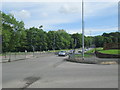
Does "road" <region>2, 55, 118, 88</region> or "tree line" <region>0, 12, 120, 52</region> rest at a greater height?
"tree line" <region>0, 12, 120, 52</region>

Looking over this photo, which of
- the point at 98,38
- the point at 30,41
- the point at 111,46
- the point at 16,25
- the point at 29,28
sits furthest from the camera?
the point at 98,38

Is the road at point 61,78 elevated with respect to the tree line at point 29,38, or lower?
lower

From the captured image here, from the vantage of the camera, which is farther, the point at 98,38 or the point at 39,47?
the point at 98,38

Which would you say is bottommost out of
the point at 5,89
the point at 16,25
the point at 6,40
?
the point at 5,89

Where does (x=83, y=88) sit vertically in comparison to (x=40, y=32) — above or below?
below

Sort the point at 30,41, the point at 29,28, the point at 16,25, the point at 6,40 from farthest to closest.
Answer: the point at 29,28
the point at 30,41
the point at 16,25
the point at 6,40

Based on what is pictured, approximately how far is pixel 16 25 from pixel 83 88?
120ft

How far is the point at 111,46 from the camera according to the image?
66125 millimetres

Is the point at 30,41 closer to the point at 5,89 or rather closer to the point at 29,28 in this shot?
the point at 29,28

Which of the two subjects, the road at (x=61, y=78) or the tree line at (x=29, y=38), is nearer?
the road at (x=61, y=78)

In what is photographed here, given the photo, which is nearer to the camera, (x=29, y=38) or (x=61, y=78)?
(x=61, y=78)

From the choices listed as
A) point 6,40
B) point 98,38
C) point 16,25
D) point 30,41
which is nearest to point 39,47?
point 30,41

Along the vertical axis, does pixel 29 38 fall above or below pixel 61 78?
above

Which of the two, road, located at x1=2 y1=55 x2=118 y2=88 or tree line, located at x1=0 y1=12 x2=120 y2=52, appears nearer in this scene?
road, located at x1=2 y1=55 x2=118 y2=88
